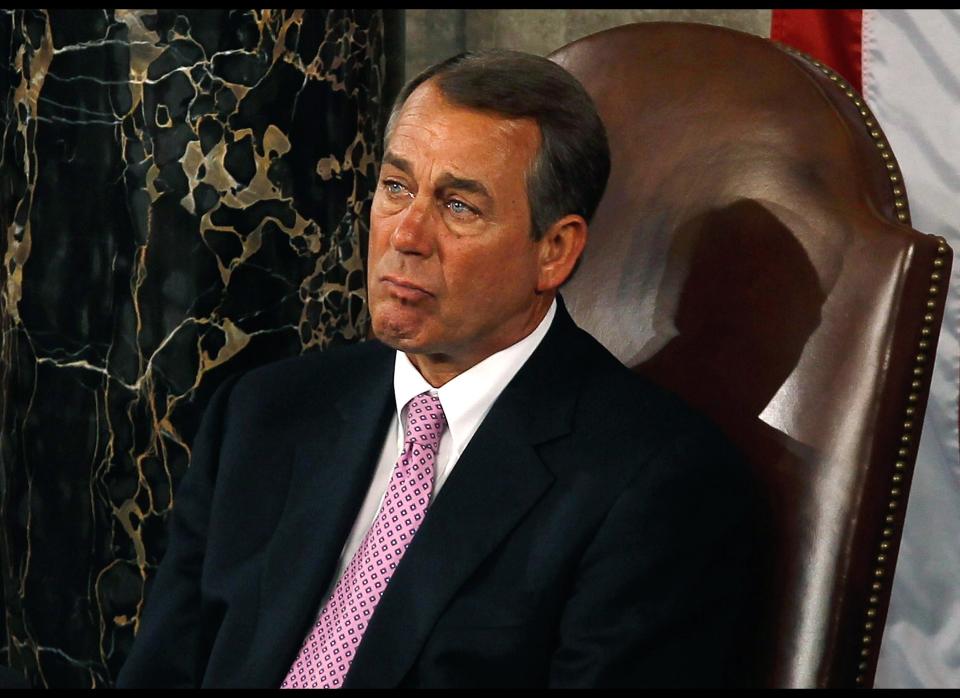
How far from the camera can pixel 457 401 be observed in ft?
5.98

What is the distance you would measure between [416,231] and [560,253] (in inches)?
8.2

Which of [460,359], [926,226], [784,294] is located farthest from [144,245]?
[926,226]

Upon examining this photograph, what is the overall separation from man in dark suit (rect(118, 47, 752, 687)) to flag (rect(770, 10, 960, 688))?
2.57 ft

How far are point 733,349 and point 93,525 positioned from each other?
1.53m

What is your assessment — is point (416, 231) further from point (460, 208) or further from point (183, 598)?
point (183, 598)

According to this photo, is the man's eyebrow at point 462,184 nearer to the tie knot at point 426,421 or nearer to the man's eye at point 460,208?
the man's eye at point 460,208

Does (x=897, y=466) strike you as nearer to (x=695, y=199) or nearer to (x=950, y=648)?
(x=695, y=199)

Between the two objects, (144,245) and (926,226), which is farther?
(144,245)

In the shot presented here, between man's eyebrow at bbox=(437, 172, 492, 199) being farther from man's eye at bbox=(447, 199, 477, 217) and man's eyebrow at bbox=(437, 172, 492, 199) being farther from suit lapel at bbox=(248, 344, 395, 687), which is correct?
suit lapel at bbox=(248, 344, 395, 687)

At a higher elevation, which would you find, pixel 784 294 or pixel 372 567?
A: pixel 784 294

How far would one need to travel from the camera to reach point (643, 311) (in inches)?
77.5

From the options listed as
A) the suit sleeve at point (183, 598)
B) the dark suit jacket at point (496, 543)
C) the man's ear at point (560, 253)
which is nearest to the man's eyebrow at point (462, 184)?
the man's ear at point (560, 253)

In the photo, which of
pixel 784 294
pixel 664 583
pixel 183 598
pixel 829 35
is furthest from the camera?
pixel 829 35

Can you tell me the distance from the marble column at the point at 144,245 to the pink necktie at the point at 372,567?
0.93 m
